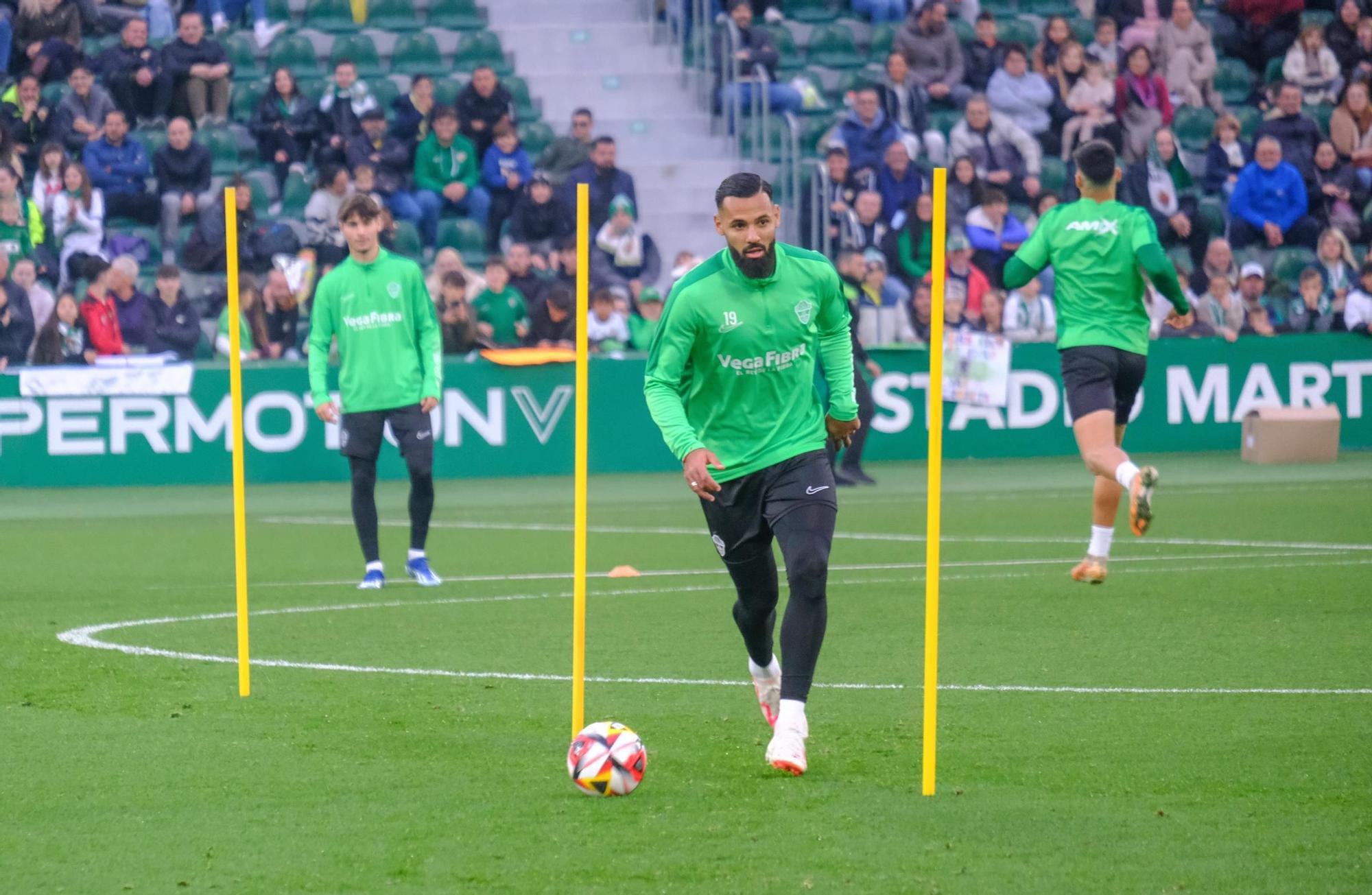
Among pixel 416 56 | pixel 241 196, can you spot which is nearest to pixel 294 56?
pixel 416 56

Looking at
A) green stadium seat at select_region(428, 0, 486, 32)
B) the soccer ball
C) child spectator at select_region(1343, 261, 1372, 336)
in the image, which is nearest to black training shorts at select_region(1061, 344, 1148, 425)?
the soccer ball

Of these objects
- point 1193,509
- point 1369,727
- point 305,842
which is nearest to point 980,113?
point 1193,509

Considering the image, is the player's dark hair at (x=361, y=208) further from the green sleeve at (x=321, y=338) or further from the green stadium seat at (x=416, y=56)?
the green stadium seat at (x=416, y=56)

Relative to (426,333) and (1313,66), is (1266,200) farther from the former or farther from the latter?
(426,333)

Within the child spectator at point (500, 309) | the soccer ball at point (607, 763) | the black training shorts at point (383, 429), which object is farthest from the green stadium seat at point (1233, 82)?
the soccer ball at point (607, 763)

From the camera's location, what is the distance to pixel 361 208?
11.2 meters

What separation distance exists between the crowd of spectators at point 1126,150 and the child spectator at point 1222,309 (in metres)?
0.02

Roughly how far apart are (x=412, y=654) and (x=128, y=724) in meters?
1.95

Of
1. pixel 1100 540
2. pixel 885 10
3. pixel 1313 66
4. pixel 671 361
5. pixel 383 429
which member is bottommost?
pixel 1100 540

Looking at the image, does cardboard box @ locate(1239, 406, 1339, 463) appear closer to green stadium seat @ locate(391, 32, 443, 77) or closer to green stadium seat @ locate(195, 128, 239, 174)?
green stadium seat @ locate(391, 32, 443, 77)

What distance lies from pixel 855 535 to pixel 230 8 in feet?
40.9

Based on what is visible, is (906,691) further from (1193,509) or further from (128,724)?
(1193,509)

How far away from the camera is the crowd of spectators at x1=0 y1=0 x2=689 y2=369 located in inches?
766

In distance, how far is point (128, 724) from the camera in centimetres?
747
